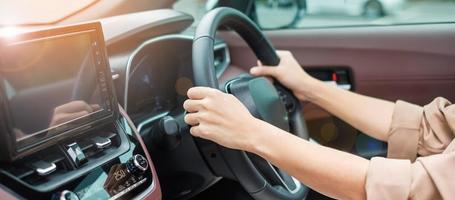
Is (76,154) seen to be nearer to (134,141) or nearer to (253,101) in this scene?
(134,141)

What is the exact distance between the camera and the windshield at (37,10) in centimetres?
135

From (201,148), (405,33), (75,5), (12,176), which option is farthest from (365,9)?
(12,176)

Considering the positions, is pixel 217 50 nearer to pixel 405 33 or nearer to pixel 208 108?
pixel 405 33

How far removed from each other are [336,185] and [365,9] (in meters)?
1.25

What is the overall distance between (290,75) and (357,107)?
0.65ft

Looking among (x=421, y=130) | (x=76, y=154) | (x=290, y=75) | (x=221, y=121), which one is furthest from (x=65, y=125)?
(x=421, y=130)

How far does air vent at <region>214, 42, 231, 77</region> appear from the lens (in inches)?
71.2

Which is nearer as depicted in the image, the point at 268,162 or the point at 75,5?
the point at 268,162

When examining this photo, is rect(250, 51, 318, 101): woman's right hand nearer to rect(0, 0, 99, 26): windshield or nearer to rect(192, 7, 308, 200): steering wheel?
rect(192, 7, 308, 200): steering wheel

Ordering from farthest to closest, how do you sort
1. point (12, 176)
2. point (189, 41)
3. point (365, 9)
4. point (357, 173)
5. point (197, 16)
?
point (365, 9), point (197, 16), point (189, 41), point (357, 173), point (12, 176)

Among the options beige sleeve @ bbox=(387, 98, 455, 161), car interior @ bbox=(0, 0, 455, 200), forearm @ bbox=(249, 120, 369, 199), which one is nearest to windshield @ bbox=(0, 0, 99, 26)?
car interior @ bbox=(0, 0, 455, 200)

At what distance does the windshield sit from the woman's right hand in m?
0.55

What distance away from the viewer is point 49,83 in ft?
3.01

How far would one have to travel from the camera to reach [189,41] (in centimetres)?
141
